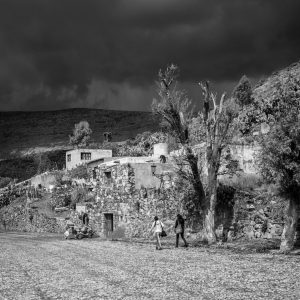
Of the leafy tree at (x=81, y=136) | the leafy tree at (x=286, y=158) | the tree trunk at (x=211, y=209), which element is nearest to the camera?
the leafy tree at (x=286, y=158)

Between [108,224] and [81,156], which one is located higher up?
[81,156]

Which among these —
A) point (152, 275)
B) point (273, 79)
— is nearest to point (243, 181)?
point (152, 275)

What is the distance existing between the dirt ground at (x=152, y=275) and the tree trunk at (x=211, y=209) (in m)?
4.14

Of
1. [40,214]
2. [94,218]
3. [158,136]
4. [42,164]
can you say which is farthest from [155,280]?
[42,164]

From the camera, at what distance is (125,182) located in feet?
139

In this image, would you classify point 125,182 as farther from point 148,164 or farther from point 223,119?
point 223,119

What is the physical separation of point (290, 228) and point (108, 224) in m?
21.0

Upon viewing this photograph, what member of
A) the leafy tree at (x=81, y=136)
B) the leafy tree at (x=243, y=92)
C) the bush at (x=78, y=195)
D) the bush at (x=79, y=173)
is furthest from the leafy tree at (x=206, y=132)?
the leafy tree at (x=81, y=136)

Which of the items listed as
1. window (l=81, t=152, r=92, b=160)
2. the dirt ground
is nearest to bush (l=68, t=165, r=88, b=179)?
window (l=81, t=152, r=92, b=160)

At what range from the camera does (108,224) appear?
4403cm

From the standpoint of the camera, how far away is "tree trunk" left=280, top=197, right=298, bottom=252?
25.6 m

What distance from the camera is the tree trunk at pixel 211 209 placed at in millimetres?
32812

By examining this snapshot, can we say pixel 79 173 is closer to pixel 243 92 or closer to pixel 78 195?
pixel 78 195

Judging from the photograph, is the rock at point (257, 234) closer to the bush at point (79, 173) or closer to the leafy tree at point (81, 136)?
the bush at point (79, 173)
